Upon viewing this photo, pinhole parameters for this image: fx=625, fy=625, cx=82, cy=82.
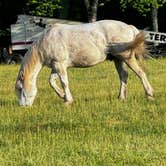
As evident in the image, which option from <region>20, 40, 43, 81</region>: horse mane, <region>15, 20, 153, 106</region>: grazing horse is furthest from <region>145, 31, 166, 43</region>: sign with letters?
<region>20, 40, 43, 81</region>: horse mane

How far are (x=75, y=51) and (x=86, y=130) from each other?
13.8ft

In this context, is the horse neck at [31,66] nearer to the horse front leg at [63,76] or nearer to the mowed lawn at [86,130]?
the horse front leg at [63,76]

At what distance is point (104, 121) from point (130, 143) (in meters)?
2.19

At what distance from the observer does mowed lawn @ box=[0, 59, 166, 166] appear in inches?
Result: 303

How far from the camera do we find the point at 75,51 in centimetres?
1361

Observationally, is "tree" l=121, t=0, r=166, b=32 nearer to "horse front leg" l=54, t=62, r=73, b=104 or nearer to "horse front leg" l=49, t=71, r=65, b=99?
"horse front leg" l=49, t=71, r=65, b=99

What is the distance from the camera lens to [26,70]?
13.3 meters

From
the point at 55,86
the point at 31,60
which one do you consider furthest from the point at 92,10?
the point at 31,60

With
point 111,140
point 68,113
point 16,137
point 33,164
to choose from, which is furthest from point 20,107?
point 33,164

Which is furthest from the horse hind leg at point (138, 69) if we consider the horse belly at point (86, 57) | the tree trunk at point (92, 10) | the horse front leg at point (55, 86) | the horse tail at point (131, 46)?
the tree trunk at point (92, 10)

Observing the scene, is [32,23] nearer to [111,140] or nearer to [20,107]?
[20,107]

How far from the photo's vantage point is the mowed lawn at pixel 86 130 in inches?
303

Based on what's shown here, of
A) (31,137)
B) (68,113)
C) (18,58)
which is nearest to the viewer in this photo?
(31,137)

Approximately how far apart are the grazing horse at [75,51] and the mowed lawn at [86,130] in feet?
1.38
